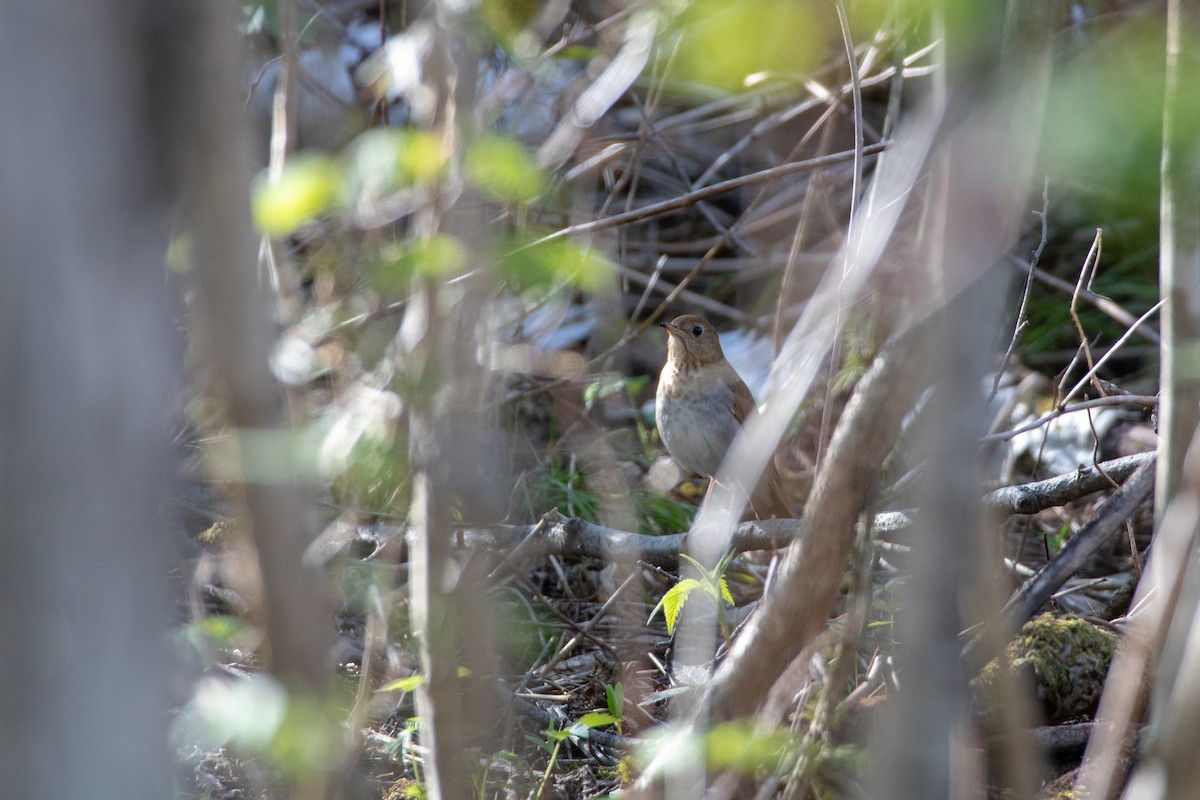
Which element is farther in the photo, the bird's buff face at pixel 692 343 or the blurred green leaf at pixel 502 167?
the bird's buff face at pixel 692 343

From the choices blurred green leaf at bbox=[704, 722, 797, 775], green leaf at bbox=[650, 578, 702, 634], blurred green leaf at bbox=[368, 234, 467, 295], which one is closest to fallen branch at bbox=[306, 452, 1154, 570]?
green leaf at bbox=[650, 578, 702, 634]

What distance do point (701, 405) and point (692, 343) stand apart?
271 millimetres

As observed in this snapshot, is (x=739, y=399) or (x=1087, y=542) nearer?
(x=1087, y=542)

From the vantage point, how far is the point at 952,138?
1.14 meters

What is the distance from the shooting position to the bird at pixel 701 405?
451cm

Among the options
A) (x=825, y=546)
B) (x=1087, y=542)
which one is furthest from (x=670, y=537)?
(x=825, y=546)

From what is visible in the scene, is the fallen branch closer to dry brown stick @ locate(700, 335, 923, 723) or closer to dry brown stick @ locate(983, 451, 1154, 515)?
dry brown stick @ locate(983, 451, 1154, 515)

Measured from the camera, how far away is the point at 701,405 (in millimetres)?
4621

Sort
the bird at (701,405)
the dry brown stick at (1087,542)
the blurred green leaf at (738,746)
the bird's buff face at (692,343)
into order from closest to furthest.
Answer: the blurred green leaf at (738,746) < the dry brown stick at (1087,542) < the bird at (701,405) < the bird's buff face at (692,343)

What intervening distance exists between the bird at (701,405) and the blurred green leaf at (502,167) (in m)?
3.25

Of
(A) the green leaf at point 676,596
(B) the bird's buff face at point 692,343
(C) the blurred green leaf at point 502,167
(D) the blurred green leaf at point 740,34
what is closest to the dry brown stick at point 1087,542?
(A) the green leaf at point 676,596

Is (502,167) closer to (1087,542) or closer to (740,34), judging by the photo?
(740,34)

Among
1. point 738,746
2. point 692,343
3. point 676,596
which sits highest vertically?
point 738,746

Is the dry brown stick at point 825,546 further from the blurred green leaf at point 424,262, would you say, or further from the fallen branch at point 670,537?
the fallen branch at point 670,537
